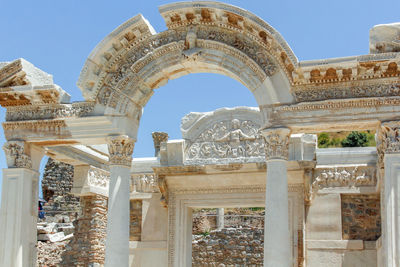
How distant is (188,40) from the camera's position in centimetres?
1121

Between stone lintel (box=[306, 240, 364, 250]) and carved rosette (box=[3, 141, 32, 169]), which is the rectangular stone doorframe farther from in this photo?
carved rosette (box=[3, 141, 32, 169])

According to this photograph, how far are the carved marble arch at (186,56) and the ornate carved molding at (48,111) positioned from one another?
1.00 feet

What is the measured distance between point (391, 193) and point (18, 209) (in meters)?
7.00

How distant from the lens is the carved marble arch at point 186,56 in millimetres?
10695

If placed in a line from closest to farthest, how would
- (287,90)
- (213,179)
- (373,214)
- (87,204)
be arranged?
(287,90) → (373,214) → (213,179) → (87,204)

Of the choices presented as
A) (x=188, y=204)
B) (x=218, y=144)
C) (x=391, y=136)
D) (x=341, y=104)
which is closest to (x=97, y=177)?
(x=188, y=204)

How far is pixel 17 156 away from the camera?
11.8 m

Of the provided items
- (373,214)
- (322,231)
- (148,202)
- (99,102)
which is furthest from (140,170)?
(373,214)

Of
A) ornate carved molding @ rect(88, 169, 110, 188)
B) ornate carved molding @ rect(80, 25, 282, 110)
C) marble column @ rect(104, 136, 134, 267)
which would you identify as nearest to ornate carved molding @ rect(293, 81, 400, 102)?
ornate carved molding @ rect(80, 25, 282, 110)

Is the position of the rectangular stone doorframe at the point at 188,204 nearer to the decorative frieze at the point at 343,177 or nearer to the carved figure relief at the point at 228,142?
the carved figure relief at the point at 228,142

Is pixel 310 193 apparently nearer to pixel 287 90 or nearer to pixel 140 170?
pixel 287 90

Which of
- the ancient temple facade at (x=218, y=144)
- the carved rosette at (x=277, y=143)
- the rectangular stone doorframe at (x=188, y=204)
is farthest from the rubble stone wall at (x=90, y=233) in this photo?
the carved rosette at (x=277, y=143)

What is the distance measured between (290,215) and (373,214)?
177 cm

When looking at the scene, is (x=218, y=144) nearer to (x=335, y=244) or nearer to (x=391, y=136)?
(x=335, y=244)
